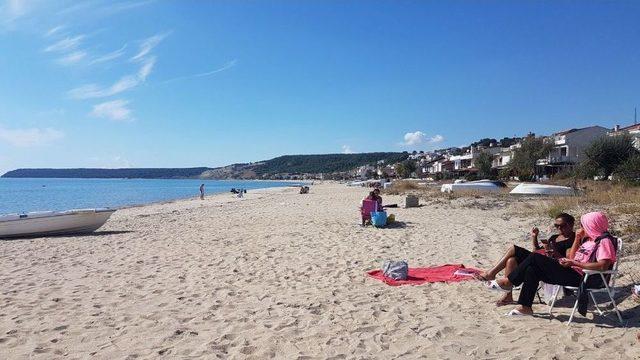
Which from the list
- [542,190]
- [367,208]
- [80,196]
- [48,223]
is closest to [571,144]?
[542,190]

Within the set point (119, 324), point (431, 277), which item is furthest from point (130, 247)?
point (431, 277)

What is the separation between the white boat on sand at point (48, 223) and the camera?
1364 cm

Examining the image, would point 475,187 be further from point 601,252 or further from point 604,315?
point 601,252

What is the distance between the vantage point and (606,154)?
36094mm

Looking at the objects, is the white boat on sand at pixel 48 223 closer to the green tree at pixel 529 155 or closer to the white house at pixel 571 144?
the green tree at pixel 529 155

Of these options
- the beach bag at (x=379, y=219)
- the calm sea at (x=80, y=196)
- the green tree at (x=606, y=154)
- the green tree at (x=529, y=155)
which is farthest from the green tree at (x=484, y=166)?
the beach bag at (x=379, y=219)

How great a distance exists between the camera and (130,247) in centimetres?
1067

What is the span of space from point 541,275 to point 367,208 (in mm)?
8773

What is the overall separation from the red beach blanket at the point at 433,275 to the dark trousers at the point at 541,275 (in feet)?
5.23

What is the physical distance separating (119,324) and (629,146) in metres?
39.8

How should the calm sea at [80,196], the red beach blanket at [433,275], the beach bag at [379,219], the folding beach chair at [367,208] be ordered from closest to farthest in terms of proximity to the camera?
the red beach blanket at [433,275] < the beach bag at [379,219] < the folding beach chair at [367,208] < the calm sea at [80,196]

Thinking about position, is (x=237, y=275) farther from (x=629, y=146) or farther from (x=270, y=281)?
(x=629, y=146)

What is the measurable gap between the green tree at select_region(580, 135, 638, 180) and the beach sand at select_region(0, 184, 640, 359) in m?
31.3

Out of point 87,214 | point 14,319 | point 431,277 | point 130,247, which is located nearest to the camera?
point 14,319
